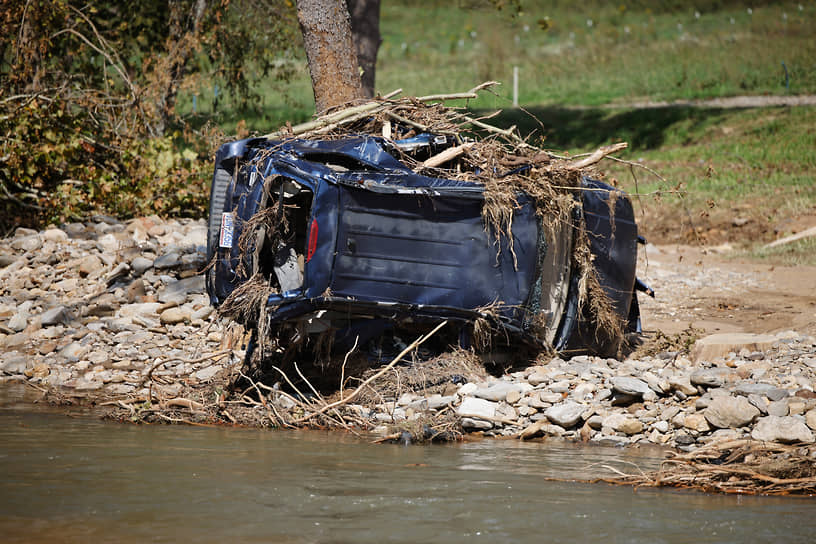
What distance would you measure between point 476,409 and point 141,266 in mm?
5312

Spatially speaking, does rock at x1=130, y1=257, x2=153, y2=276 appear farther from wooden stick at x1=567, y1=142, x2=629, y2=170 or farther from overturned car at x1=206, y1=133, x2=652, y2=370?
wooden stick at x1=567, y1=142, x2=629, y2=170

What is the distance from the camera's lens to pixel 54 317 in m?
9.84

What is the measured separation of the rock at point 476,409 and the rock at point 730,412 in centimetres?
163

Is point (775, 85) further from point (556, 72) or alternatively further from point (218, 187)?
point (218, 187)

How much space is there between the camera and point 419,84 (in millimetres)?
31609

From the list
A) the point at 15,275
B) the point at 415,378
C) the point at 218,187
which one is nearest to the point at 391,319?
the point at 415,378

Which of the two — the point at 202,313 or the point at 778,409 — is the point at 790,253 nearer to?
the point at 778,409

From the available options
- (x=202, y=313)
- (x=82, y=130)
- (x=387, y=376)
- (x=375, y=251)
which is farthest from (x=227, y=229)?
(x=82, y=130)

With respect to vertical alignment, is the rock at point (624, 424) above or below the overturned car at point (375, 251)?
below

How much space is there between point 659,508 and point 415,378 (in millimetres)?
2897

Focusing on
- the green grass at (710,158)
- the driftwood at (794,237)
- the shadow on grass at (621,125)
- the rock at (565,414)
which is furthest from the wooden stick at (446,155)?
the shadow on grass at (621,125)

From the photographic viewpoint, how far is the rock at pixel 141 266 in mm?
10664

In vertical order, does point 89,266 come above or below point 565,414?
above

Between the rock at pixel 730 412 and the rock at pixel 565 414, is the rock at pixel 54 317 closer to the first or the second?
the rock at pixel 565 414
